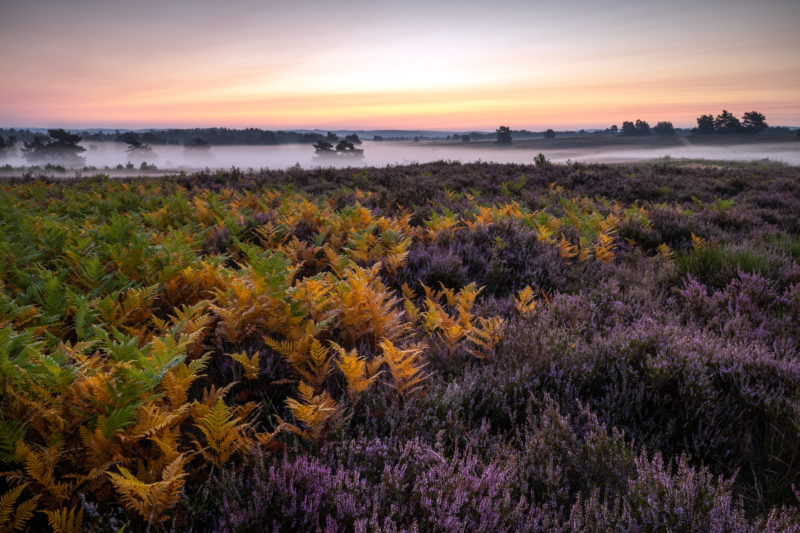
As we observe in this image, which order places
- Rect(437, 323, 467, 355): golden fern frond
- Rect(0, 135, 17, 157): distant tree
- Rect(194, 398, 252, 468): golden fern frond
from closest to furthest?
Rect(194, 398, 252, 468): golden fern frond, Rect(437, 323, 467, 355): golden fern frond, Rect(0, 135, 17, 157): distant tree

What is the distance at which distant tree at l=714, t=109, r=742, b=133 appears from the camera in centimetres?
9996

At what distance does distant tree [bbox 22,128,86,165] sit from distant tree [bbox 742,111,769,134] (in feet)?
468

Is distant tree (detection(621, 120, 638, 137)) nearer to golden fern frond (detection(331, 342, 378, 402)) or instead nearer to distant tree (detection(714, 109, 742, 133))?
distant tree (detection(714, 109, 742, 133))

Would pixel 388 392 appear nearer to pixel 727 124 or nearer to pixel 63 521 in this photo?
pixel 63 521

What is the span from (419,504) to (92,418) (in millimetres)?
1319

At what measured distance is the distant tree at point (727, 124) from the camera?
9996cm

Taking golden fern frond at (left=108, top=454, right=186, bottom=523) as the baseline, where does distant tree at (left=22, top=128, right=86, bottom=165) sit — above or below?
above

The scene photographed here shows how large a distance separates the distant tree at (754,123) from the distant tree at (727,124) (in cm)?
147

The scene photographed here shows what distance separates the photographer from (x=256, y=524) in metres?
1.43

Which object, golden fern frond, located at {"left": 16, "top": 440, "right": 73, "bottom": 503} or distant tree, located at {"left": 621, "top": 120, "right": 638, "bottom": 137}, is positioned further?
distant tree, located at {"left": 621, "top": 120, "right": 638, "bottom": 137}

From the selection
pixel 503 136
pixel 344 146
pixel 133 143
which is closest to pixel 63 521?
pixel 133 143

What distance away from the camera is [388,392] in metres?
2.29

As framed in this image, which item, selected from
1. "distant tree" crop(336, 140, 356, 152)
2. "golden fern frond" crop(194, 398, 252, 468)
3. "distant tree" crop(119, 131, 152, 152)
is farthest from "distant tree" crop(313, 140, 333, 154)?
"golden fern frond" crop(194, 398, 252, 468)

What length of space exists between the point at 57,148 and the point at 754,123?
486ft
